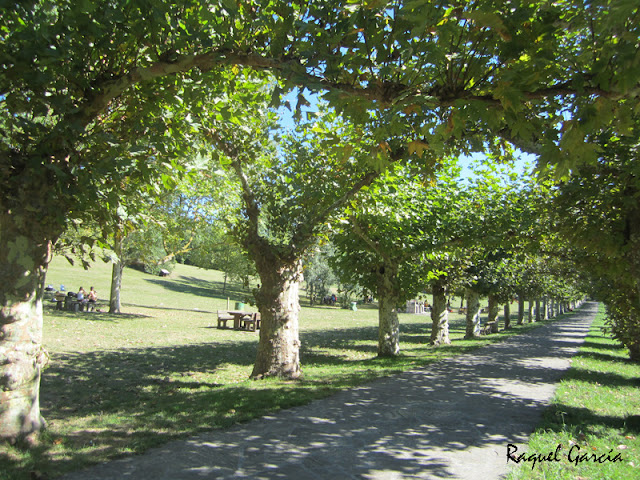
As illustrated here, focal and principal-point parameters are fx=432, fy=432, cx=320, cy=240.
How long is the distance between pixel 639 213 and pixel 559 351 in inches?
478

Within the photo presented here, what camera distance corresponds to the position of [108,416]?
6.10m

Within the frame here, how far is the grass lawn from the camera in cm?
488

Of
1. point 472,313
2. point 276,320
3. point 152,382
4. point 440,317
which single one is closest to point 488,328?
point 472,313

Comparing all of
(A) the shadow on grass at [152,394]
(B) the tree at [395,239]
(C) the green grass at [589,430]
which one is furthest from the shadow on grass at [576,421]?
(B) the tree at [395,239]

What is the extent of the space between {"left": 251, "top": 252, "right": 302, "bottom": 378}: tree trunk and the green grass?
482cm

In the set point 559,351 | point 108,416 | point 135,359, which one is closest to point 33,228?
point 108,416

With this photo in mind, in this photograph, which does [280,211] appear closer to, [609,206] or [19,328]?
[19,328]

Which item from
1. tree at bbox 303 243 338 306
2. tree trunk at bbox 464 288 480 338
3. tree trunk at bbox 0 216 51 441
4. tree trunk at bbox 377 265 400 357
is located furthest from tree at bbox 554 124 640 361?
tree at bbox 303 243 338 306

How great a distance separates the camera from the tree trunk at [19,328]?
4570mm

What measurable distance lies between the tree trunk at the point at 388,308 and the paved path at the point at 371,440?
4619mm

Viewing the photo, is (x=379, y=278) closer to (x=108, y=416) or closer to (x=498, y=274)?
(x=108, y=416)

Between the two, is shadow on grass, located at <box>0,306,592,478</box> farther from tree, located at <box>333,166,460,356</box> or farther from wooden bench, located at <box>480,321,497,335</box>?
wooden bench, located at <box>480,321,497,335</box>
